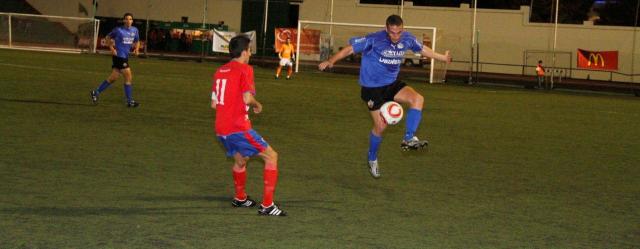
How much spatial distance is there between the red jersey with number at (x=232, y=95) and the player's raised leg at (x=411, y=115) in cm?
299

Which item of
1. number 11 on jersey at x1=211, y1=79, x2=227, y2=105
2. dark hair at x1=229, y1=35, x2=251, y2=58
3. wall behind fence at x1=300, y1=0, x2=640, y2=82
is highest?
wall behind fence at x1=300, y1=0, x2=640, y2=82

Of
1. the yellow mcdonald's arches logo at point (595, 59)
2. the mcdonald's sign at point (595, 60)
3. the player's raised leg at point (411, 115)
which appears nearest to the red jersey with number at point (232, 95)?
the player's raised leg at point (411, 115)

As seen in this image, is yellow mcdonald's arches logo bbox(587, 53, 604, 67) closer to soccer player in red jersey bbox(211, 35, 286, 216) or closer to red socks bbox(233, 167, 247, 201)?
red socks bbox(233, 167, 247, 201)

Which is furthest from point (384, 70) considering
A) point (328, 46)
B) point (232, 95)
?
point (328, 46)

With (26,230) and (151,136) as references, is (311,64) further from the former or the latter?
(26,230)

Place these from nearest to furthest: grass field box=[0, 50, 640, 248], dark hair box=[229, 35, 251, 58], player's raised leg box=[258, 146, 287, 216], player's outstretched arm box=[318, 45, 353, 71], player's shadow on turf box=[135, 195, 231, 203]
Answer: grass field box=[0, 50, 640, 248] → dark hair box=[229, 35, 251, 58] → player's raised leg box=[258, 146, 287, 216] → player's shadow on turf box=[135, 195, 231, 203] → player's outstretched arm box=[318, 45, 353, 71]

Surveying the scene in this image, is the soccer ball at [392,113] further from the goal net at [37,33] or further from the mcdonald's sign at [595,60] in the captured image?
the goal net at [37,33]

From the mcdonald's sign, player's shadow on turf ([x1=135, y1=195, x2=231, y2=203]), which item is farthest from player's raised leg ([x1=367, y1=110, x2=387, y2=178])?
the mcdonald's sign

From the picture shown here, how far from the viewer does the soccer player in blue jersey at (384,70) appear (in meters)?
10.6

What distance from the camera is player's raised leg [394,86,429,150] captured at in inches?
410

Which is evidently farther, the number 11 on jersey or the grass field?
the number 11 on jersey

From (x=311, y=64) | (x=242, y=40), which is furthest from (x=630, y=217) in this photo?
(x=311, y=64)

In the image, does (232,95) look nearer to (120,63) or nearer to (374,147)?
(374,147)

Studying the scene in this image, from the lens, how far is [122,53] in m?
18.7
